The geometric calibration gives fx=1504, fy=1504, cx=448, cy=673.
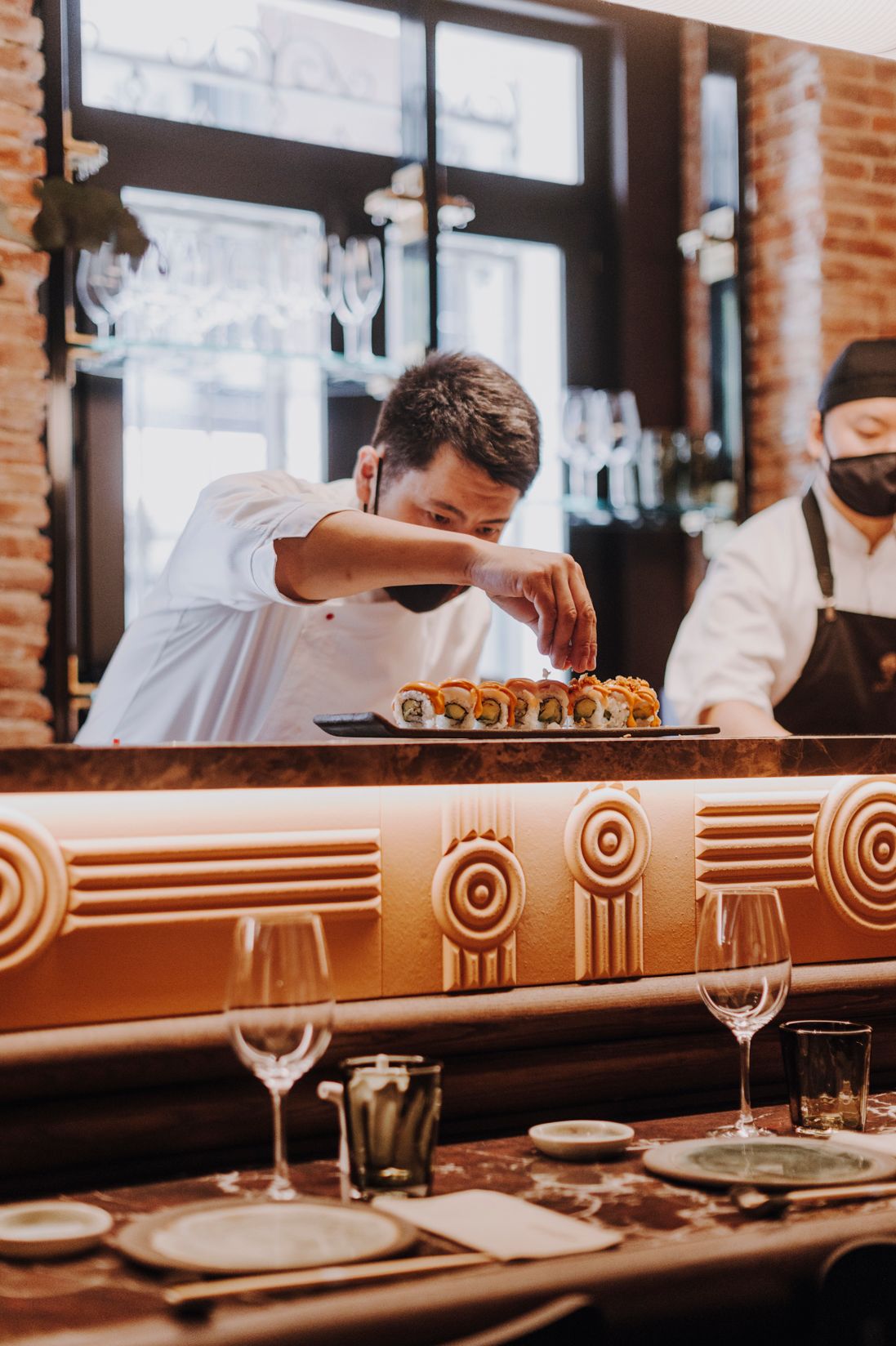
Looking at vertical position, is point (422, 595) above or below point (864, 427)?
below

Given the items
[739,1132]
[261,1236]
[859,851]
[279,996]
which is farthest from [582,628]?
[261,1236]

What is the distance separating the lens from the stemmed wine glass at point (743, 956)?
1398 millimetres

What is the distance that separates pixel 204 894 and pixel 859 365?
203cm

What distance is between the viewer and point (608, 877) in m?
1.67

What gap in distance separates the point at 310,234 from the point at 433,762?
247 centimetres

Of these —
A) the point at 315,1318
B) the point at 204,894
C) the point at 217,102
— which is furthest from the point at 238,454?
the point at 315,1318

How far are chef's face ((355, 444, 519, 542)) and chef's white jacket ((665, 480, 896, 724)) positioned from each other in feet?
2.67

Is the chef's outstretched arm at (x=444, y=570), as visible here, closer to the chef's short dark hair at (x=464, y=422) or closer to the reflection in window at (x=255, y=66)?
the chef's short dark hair at (x=464, y=422)

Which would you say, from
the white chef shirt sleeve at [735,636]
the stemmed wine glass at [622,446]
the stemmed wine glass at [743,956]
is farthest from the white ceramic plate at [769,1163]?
the stemmed wine glass at [622,446]

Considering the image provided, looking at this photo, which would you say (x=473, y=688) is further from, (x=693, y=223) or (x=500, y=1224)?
(x=693, y=223)

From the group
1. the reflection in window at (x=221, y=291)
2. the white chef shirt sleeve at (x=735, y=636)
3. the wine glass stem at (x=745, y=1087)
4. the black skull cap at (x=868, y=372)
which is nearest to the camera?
the wine glass stem at (x=745, y=1087)

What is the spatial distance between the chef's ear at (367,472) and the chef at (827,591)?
883mm

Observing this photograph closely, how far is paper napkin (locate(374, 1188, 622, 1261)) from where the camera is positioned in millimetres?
1125

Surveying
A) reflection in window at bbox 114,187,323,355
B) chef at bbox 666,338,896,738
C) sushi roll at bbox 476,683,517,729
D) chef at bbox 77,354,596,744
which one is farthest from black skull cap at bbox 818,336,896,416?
sushi roll at bbox 476,683,517,729
